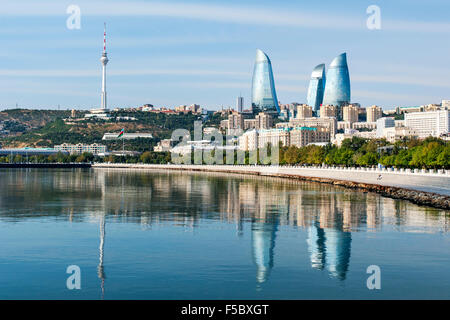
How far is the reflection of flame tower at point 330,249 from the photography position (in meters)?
19.5

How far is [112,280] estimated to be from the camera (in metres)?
17.5

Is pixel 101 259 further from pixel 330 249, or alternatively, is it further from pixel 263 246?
pixel 330 249

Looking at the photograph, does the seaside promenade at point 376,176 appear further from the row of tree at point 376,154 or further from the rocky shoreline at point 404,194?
the row of tree at point 376,154

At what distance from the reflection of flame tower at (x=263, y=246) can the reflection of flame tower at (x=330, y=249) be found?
141 cm

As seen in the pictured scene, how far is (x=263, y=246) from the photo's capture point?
76.3 ft

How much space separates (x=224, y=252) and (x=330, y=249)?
379 cm

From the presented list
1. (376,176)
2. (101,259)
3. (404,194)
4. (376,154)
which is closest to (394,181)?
(376,176)

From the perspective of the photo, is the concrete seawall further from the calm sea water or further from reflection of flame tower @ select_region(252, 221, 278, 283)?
reflection of flame tower @ select_region(252, 221, 278, 283)

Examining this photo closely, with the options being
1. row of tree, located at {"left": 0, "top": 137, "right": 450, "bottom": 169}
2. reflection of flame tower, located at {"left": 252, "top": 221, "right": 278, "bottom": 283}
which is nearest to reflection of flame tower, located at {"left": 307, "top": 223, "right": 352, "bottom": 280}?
reflection of flame tower, located at {"left": 252, "top": 221, "right": 278, "bottom": 283}

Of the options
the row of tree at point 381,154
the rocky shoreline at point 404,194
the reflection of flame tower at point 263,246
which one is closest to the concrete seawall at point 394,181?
the rocky shoreline at point 404,194

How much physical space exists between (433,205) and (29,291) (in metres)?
29.7
